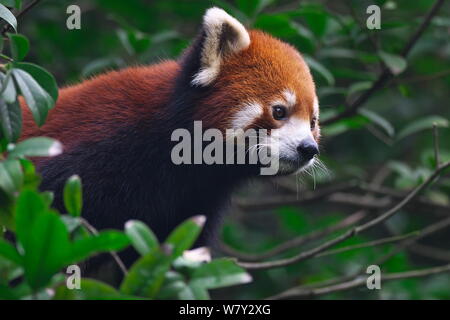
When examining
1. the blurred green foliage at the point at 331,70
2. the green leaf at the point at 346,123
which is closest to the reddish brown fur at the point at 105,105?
the blurred green foliage at the point at 331,70

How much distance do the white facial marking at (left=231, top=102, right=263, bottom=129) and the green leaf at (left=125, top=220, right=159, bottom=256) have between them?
145 cm

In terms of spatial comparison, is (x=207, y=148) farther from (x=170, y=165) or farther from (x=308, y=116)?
(x=308, y=116)

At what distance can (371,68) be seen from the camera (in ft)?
19.3

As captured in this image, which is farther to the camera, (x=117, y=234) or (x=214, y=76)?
(x=214, y=76)

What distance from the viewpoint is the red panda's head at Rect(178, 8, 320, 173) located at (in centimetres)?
362

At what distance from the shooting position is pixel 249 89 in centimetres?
367

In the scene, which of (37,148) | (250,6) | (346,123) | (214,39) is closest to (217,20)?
(214,39)

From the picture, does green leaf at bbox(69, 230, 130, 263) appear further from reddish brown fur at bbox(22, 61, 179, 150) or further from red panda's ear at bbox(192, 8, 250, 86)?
red panda's ear at bbox(192, 8, 250, 86)

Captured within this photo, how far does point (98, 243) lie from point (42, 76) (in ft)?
3.46

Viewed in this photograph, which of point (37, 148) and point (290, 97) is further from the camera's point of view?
point (290, 97)

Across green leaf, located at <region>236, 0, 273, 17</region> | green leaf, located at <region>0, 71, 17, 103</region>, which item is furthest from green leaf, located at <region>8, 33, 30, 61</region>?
green leaf, located at <region>236, 0, 273, 17</region>

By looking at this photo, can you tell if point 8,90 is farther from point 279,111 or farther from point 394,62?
point 394,62
